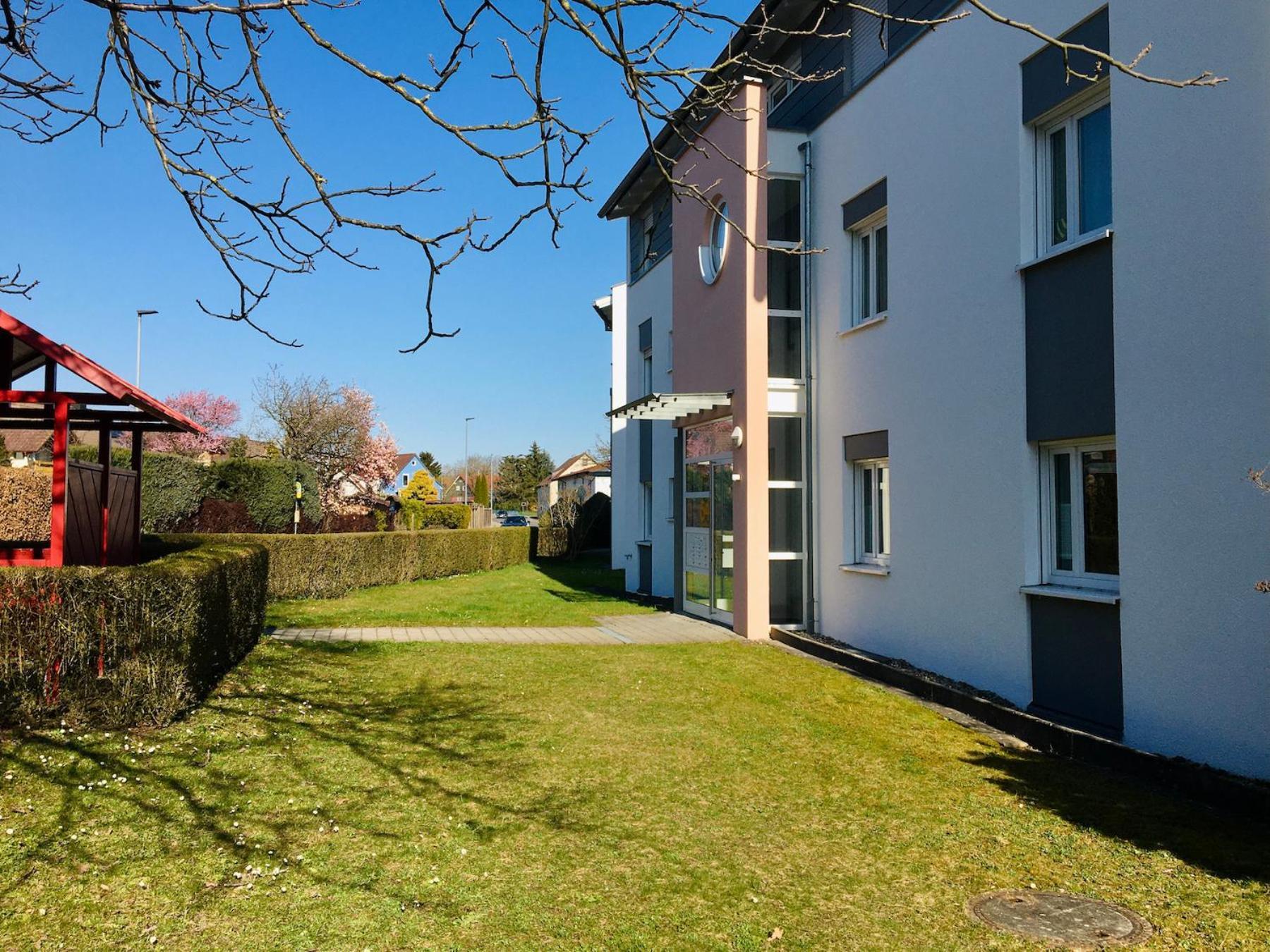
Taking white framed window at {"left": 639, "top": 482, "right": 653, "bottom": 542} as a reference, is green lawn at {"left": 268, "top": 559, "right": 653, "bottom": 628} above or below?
below

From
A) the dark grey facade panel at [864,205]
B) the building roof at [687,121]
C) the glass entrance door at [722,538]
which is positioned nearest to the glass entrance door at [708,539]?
the glass entrance door at [722,538]

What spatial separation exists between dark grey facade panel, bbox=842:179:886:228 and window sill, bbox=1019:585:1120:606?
4.78 meters

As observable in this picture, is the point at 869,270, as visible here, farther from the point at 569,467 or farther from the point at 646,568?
the point at 569,467

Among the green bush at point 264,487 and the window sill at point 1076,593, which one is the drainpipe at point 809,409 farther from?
the green bush at point 264,487

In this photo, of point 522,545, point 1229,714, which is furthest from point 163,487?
point 1229,714

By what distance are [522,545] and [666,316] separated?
1404 centimetres

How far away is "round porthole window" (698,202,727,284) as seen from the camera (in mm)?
12852

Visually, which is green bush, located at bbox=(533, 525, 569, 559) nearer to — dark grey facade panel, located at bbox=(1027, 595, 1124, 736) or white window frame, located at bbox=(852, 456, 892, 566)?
white window frame, located at bbox=(852, 456, 892, 566)

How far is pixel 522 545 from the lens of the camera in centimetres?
3005

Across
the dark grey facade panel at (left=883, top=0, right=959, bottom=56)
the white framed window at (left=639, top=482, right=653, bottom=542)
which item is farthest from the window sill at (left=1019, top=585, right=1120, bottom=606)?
the white framed window at (left=639, top=482, right=653, bottom=542)

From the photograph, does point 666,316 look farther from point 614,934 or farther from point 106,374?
point 614,934

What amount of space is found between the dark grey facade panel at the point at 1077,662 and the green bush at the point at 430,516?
2957cm

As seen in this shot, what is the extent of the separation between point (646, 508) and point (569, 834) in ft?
52.7

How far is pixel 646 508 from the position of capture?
20781 mm
